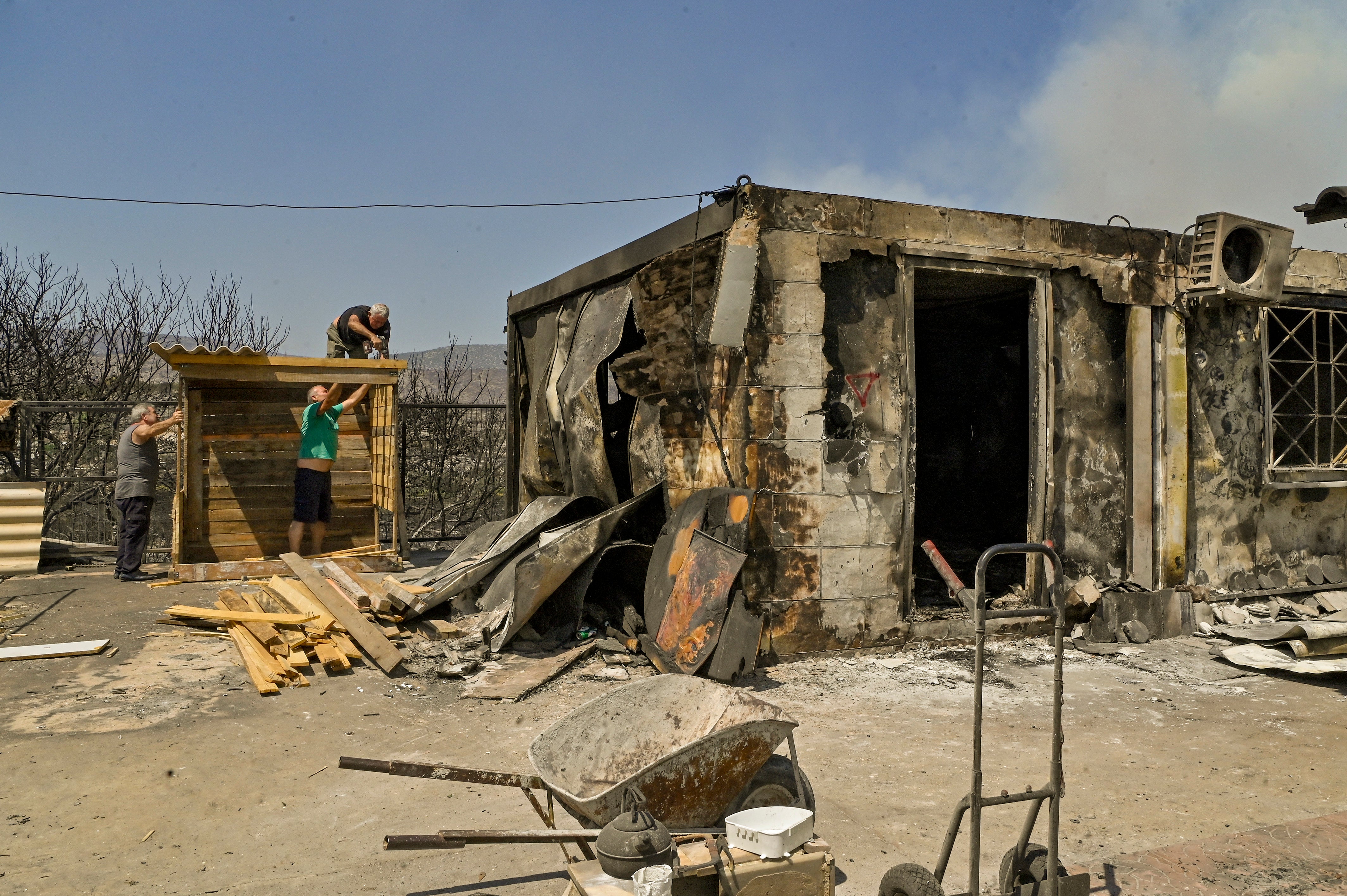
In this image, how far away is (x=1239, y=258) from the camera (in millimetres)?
7949

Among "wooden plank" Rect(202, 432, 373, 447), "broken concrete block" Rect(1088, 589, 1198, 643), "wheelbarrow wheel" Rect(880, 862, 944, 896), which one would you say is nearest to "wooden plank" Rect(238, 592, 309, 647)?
"wooden plank" Rect(202, 432, 373, 447)

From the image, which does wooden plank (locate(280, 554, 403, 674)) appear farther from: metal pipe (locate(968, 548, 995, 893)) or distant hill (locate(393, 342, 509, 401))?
distant hill (locate(393, 342, 509, 401))

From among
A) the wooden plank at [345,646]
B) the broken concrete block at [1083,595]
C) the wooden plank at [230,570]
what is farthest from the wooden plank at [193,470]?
the broken concrete block at [1083,595]

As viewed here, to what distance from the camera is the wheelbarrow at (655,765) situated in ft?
10.2

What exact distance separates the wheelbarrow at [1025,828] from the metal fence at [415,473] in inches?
410

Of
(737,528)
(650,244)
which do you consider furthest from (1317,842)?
(650,244)

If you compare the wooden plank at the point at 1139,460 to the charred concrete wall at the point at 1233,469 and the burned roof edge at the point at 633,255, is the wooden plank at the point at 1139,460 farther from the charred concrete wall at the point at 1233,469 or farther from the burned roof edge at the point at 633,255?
the burned roof edge at the point at 633,255

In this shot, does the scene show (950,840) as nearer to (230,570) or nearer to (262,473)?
(230,570)

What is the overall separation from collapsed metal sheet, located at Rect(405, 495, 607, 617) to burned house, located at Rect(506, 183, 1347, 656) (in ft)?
1.22

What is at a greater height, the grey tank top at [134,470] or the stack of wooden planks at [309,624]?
the grey tank top at [134,470]

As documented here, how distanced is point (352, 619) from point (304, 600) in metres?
0.78

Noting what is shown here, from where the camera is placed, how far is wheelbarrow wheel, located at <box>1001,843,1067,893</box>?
2.96 m

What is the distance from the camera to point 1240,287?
304 inches

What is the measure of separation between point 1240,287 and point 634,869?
7.60 meters
